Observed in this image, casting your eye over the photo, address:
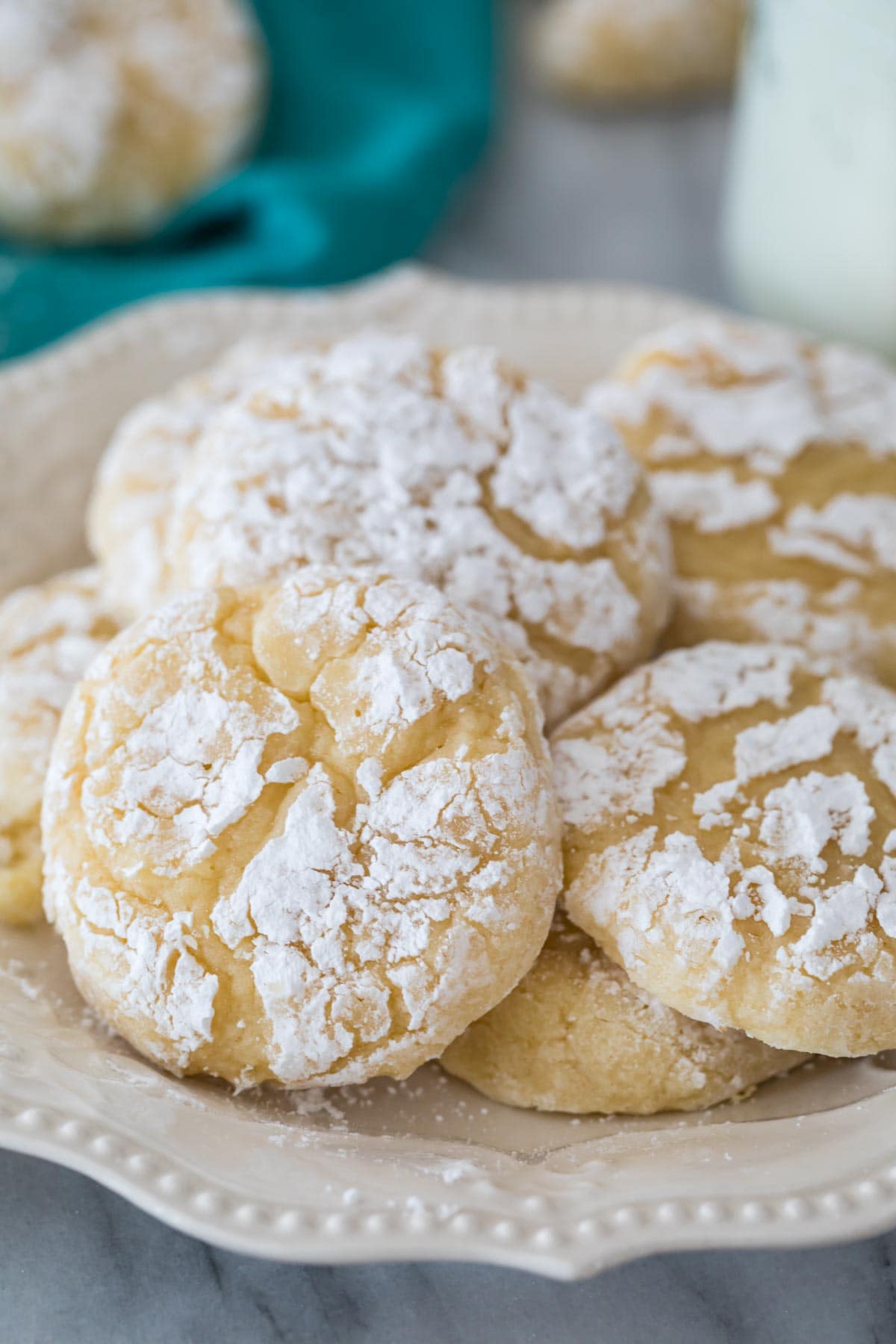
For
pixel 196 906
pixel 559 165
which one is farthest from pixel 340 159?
pixel 196 906

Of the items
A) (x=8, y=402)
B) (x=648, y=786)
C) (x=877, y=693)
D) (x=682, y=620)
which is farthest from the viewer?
(x=8, y=402)

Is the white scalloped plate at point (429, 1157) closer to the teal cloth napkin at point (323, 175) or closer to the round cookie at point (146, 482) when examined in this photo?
the round cookie at point (146, 482)

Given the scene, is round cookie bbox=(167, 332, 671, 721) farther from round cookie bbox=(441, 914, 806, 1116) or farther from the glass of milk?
the glass of milk

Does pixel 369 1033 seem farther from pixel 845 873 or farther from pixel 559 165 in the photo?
pixel 559 165

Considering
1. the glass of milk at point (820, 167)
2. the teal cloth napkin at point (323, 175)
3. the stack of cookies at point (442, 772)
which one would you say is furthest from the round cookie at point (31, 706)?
the glass of milk at point (820, 167)

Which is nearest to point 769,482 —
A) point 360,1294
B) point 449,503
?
point 449,503

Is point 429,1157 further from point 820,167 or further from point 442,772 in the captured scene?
point 820,167
